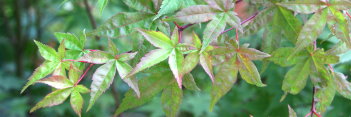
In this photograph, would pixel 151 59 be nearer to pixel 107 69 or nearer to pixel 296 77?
pixel 107 69

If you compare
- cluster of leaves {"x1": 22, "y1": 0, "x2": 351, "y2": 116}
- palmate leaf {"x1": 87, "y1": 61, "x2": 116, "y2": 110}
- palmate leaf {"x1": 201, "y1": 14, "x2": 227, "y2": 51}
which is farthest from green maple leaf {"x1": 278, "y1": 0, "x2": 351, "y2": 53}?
palmate leaf {"x1": 87, "y1": 61, "x2": 116, "y2": 110}

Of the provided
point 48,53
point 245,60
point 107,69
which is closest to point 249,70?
point 245,60

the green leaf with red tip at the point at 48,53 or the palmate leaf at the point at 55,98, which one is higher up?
the green leaf with red tip at the point at 48,53

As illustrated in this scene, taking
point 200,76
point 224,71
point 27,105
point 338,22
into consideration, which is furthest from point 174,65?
point 27,105

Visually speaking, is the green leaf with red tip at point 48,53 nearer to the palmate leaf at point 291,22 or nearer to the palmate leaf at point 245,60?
the palmate leaf at point 245,60

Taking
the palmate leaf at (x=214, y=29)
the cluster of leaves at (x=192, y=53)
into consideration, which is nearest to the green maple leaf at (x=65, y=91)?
the cluster of leaves at (x=192, y=53)

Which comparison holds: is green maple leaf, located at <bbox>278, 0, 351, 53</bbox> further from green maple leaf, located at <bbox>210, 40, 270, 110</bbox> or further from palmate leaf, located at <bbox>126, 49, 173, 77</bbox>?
palmate leaf, located at <bbox>126, 49, 173, 77</bbox>

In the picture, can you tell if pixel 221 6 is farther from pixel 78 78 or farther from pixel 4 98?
pixel 4 98
